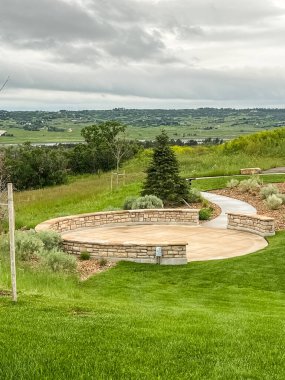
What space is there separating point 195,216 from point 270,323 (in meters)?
11.0

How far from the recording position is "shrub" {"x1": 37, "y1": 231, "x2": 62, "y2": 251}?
13289 mm

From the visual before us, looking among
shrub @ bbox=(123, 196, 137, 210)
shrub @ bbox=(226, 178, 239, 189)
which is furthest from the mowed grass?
shrub @ bbox=(226, 178, 239, 189)

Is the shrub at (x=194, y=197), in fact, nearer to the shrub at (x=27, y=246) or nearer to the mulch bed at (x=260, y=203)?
the mulch bed at (x=260, y=203)

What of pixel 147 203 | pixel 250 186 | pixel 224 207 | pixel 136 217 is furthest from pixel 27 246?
pixel 250 186

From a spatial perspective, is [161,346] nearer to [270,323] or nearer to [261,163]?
[270,323]

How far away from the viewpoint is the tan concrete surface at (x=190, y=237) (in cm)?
1394

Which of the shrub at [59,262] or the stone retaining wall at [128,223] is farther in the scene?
the stone retaining wall at [128,223]

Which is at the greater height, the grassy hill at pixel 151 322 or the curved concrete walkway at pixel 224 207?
the grassy hill at pixel 151 322

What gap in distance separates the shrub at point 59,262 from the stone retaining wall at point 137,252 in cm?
129

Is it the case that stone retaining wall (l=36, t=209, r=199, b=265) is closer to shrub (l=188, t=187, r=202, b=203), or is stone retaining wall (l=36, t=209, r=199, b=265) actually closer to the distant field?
shrub (l=188, t=187, r=202, b=203)

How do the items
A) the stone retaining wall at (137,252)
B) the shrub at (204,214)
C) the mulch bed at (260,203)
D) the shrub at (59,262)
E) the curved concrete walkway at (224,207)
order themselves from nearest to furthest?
the shrub at (59,262), the stone retaining wall at (137,252), the mulch bed at (260,203), the curved concrete walkway at (224,207), the shrub at (204,214)

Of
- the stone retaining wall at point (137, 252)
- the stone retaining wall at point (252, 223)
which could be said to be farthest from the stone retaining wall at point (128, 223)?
the stone retaining wall at point (252, 223)

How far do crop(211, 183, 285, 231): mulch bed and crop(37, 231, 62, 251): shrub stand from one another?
22.8 feet

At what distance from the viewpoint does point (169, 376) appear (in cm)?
470
